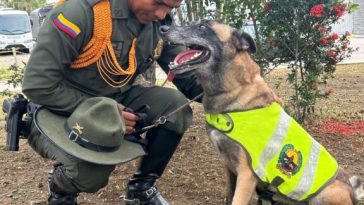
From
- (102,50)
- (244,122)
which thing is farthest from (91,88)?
(244,122)

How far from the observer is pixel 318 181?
107 inches

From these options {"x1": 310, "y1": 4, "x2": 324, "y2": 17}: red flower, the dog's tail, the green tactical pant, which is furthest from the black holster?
{"x1": 310, "y1": 4, "x2": 324, "y2": 17}: red flower

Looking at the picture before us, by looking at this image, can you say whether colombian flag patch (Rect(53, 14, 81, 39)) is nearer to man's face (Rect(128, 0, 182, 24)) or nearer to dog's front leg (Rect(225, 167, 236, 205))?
man's face (Rect(128, 0, 182, 24))

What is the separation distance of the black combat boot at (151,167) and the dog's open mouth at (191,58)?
0.52 meters

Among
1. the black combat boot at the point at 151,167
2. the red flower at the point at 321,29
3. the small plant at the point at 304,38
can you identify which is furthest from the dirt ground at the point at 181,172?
the red flower at the point at 321,29

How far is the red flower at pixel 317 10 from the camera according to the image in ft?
14.9

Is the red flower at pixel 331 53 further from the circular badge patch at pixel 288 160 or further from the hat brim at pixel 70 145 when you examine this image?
the hat brim at pixel 70 145

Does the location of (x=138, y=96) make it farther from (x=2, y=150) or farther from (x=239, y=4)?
(x=2, y=150)

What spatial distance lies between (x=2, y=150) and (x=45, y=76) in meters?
2.44

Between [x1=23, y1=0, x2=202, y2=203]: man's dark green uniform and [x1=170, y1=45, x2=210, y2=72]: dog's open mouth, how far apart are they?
32 cm

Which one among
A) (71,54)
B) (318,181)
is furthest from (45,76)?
(318,181)

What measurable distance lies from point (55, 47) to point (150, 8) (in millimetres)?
605

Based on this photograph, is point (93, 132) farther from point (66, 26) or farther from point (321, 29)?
point (321, 29)

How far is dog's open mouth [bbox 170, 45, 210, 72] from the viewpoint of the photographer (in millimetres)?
2723
